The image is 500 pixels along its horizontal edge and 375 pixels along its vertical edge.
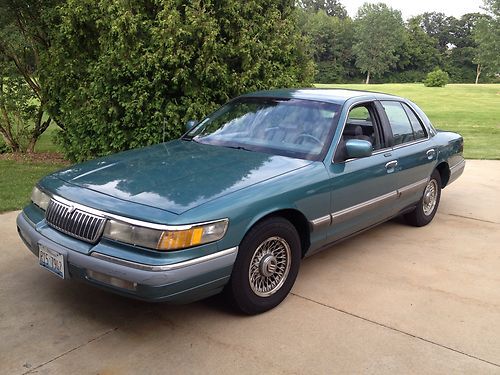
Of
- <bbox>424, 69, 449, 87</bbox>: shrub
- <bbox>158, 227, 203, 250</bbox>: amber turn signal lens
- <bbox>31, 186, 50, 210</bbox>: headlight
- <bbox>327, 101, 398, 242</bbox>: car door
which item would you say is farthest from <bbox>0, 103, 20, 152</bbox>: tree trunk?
<bbox>424, 69, 449, 87</bbox>: shrub

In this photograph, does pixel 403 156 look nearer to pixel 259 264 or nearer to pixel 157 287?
pixel 259 264

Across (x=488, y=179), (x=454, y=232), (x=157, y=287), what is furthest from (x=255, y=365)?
(x=488, y=179)

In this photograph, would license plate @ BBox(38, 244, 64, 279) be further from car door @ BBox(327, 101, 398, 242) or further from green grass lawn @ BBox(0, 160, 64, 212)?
green grass lawn @ BBox(0, 160, 64, 212)

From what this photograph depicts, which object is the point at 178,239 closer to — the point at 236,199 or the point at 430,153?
the point at 236,199

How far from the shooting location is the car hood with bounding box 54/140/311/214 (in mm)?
3387

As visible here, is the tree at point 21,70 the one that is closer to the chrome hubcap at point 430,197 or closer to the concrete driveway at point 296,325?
the concrete driveway at point 296,325

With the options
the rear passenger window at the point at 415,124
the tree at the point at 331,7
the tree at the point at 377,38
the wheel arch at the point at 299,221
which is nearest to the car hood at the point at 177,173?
the wheel arch at the point at 299,221

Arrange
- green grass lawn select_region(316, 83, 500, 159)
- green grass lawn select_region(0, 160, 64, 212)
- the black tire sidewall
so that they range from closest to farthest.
Result: the black tire sidewall, green grass lawn select_region(0, 160, 64, 212), green grass lawn select_region(316, 83, 500, 159)

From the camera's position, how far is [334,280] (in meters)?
4.37

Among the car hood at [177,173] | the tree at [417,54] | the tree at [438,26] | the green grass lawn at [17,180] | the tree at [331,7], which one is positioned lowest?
the green grass lawn at [17,180]

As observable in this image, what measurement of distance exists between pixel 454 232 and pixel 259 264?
308 cm

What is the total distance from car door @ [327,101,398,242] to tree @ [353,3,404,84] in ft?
270

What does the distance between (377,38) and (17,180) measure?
86265 mm

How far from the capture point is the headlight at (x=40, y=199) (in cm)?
377
